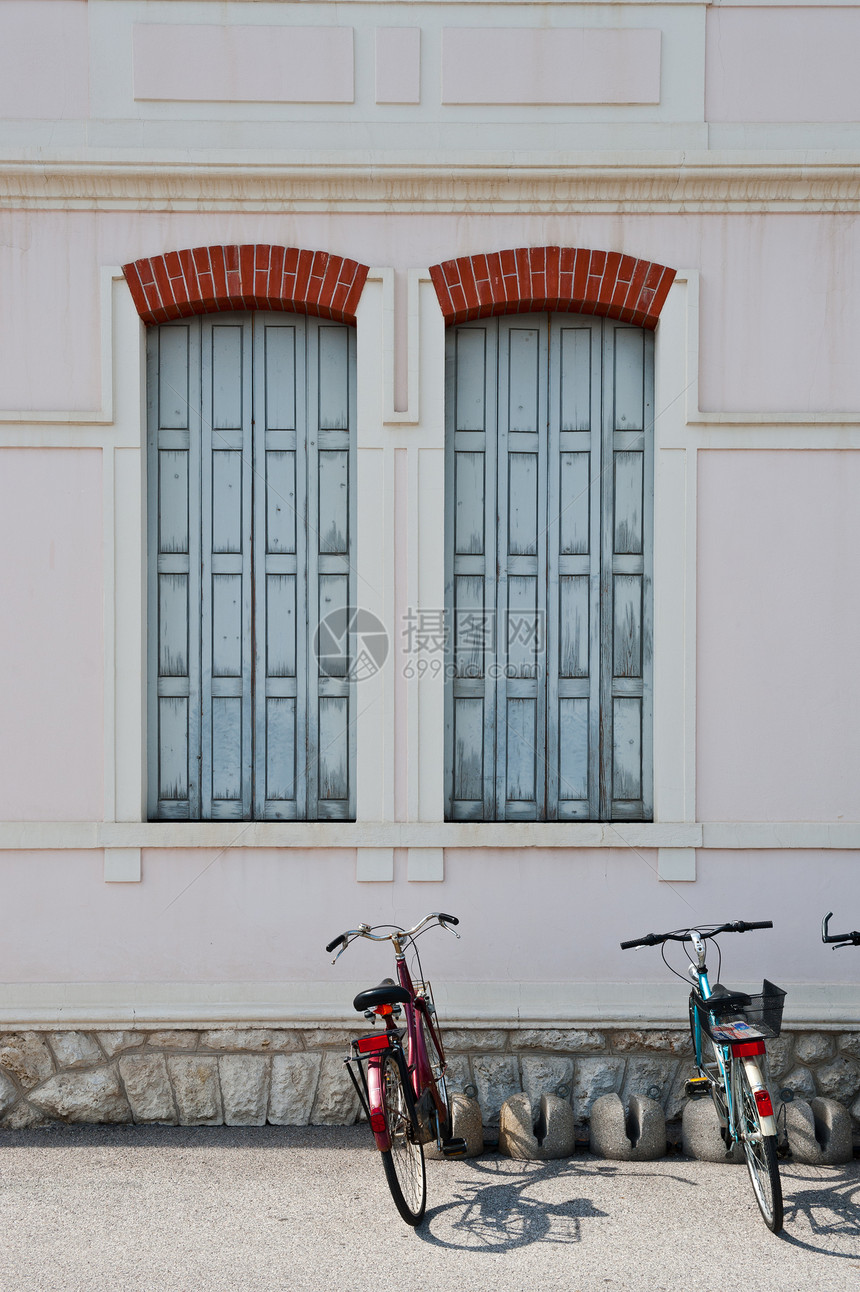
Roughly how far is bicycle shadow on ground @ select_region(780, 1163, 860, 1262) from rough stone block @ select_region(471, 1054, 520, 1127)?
1.33 meters

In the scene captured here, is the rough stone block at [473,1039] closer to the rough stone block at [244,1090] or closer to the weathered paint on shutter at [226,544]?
the rough stone block at [244,1090]

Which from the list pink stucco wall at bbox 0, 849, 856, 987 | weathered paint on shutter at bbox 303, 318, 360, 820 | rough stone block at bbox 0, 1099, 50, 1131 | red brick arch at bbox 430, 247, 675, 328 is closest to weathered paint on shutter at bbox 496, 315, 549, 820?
red brick arch at bbox 430, 247, 675, 328

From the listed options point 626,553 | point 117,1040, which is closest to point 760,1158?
point 626,553

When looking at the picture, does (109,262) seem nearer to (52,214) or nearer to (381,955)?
(52,214)

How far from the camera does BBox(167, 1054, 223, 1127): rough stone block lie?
4816mm

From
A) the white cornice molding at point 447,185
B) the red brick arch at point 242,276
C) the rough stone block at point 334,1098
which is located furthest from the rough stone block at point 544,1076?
the white cornice molding at point 447,185

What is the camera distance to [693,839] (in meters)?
4.90

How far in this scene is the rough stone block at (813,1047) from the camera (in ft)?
15.8

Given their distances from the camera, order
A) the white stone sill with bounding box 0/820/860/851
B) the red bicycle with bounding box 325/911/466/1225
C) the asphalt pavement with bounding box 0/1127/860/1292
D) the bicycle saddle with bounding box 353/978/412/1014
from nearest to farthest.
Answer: the asphalt pavement with bounding box 0/1127/860/1292 < the red bicycle with bounding box 325/911/466/1225 < the bicycle saddle with bounding box 353/978/412/1014 < the white stone sill with bounding box 0/820/860/851

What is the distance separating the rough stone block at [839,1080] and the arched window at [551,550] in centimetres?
175

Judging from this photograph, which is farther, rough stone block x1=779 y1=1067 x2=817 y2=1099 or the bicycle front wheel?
rough stone block x1=779 y1=1067 x2=817 y2=1099

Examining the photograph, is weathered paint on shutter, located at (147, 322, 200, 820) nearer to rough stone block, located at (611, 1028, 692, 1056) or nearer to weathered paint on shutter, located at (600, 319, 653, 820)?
weathered paint on shutter, located at (600, 319, 653, 820)

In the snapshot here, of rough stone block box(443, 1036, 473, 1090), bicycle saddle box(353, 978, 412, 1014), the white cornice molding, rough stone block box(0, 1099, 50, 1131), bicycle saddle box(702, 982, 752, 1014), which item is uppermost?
the white cornice molding

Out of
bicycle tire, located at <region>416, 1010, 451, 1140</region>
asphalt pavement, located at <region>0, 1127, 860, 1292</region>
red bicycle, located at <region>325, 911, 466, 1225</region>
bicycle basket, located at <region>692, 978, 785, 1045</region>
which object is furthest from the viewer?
bicycle tire, located at <region>416, 1010, 451, 1140</region>
